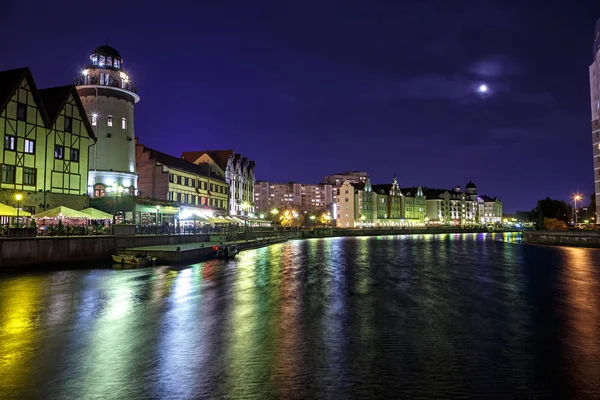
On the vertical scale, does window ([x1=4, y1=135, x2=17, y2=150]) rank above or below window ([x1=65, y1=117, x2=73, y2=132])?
below

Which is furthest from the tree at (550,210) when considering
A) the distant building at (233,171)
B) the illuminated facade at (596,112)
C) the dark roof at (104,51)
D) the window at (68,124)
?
the window at (68,124)

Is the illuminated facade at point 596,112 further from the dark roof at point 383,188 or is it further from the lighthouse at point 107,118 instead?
the lighthouse at point 107,118

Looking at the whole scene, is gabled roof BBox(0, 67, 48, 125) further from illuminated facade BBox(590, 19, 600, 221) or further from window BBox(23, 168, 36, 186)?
illuminated facade BBox(590, 19, 600, 221)

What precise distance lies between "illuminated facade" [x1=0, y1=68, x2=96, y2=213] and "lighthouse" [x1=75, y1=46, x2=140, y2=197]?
18.0 ft

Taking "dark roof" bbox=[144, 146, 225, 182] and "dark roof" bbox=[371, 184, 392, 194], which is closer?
"dark roof" bbox=[144, 146, 225, 182]

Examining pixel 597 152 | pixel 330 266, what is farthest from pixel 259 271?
pixel 597 152

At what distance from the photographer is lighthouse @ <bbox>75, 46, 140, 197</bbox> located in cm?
5525

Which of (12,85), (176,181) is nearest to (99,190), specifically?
(12,85)

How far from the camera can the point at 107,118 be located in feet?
185

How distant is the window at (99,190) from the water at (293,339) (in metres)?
27.5

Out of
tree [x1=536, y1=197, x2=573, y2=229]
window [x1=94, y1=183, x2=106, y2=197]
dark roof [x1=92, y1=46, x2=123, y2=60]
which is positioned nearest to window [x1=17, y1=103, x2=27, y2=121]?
window [x1=94, y1=183, x2=106, y2=197]

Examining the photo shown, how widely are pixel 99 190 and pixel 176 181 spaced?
56.4 feet

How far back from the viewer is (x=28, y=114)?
43.2 metres

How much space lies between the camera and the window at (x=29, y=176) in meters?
42.0
